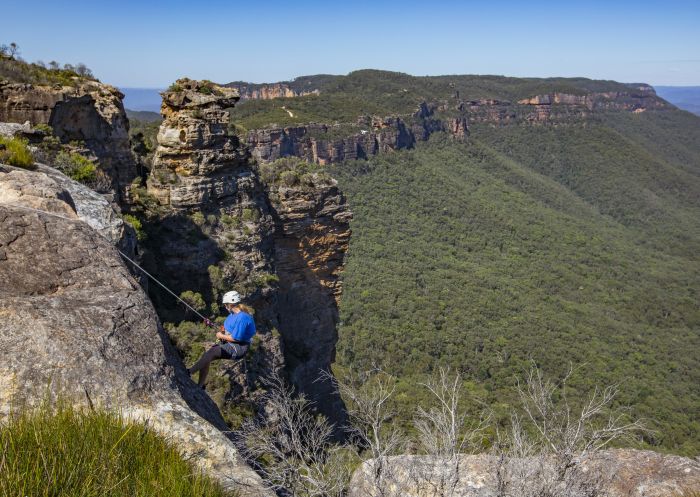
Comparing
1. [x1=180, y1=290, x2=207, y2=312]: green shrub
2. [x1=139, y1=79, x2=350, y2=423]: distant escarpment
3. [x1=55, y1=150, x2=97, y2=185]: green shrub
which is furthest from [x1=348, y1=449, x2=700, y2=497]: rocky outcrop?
[x1=55, y1=150, x2=97, y2=185]: green shrub

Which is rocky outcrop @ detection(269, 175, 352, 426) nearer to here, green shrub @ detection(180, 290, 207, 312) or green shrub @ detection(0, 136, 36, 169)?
green shrub @ detection(180, 290, 207, 312)

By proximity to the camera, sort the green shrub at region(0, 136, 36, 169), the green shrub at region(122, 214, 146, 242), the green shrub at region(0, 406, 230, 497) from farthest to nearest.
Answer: the green shrub at region(122, 214, 146, 242), the green shrub at region(0, 136, 36, 169), the green shrub at region(0, 406, 230, 497)

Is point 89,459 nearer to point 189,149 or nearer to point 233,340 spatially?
point 233,340

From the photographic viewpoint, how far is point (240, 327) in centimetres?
638

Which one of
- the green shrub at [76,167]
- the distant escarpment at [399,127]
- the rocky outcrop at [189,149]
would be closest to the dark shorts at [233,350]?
the green shrub at [76,167]

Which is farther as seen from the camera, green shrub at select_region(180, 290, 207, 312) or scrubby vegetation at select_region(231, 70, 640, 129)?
scrubby vegetation at select_region(231, 70, 640, 129)

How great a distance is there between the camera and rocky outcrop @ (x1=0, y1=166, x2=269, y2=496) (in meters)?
2.93

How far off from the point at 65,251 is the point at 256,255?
10136 millimetres

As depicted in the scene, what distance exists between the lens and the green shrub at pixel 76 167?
371 inches

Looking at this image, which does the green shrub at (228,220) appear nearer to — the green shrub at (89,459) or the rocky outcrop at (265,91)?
the green shrub at (89,459)

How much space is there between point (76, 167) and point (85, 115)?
2.64 metres

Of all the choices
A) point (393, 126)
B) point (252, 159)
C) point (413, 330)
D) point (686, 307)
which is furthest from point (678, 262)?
point (252, 159)

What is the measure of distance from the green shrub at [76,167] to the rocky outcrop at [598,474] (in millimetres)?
8018

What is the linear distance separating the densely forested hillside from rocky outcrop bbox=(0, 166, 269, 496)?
8.96 metres
